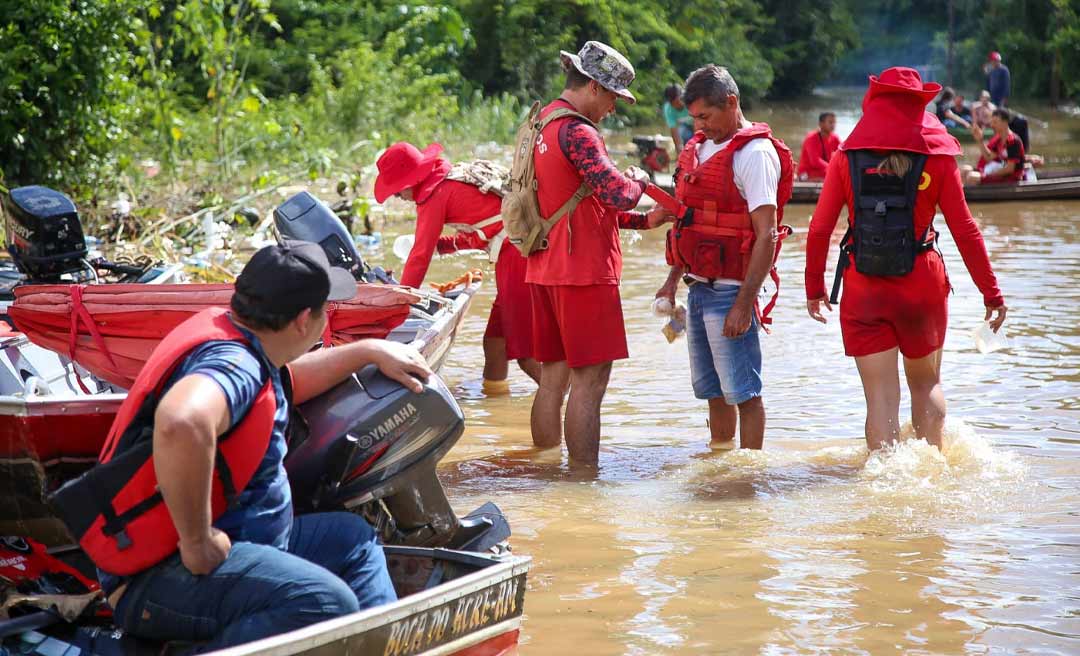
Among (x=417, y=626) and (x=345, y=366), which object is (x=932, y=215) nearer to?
(x=345, y=366)

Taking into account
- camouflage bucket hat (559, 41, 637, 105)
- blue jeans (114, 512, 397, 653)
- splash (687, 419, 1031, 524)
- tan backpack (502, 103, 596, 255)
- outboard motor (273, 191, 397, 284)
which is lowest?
splash (687, 419, 1031, 524)

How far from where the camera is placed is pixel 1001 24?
40656 millimetres

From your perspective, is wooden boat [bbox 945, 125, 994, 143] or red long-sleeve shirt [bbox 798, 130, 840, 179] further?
wooden boat [bbox 945, 125, 994, 143]

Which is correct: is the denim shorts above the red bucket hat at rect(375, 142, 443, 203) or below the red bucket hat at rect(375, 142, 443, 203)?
below

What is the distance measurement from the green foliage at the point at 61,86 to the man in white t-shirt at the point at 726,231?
6695 millimetres

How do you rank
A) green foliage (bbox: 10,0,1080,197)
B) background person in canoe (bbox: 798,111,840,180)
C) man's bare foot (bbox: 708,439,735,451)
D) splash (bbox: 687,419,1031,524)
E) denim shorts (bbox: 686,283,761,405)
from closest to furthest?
splash (bbox: 687,419,1031,524), denim shorts (bbox: 686,283,761,405), man's bare foot (bbox: 708,439,735,451), green foliage (bbox: 10,0,1080,197), background person in canoe (bbox: 798,111,840,180)

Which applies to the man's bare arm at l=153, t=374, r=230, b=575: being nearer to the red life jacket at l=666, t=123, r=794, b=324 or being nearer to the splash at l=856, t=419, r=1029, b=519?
the red life jacket at l=666, t=123, r=794, b=324

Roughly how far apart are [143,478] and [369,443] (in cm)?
83

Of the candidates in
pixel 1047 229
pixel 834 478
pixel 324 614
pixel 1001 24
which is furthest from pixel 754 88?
pixel 324 614

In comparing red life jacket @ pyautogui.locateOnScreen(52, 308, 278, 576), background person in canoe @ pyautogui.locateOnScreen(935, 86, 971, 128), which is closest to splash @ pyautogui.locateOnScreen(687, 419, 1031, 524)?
red life jacket @ pyautogui.locateOnScreen(52, 308, 278, 576)

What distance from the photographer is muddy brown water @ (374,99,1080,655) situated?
14.6 feet

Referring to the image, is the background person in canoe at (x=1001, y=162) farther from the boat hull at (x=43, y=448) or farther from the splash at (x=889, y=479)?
the boat hull at (x=43, y=448)

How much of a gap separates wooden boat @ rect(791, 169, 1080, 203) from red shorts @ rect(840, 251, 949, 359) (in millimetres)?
11612

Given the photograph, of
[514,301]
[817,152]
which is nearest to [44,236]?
[514,301]
